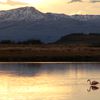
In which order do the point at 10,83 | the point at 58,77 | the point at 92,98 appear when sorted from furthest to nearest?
the point at 58,77 < the point at 10,83 < the point at 92,98

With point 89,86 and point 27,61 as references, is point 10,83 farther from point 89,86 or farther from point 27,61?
point 27,61

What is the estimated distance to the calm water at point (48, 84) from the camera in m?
32.4

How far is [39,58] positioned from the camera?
67.1 m

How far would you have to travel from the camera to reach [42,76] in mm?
43594

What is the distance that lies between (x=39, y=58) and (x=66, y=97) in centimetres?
3529

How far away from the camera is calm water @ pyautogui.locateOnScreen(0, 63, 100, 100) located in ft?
106

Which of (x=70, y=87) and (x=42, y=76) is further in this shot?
(x=42, y=76)

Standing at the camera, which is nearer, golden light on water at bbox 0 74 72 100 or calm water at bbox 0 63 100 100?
calm water at bbox 0 63 100 100

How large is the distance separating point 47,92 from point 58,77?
28.9 feet

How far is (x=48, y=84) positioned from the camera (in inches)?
1508

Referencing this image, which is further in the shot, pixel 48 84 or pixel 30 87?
pixel 48 84

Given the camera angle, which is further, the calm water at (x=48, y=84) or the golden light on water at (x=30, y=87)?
the golden light on water at (x=30, y=87)

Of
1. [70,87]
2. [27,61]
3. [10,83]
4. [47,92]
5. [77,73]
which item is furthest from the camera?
[27,61]

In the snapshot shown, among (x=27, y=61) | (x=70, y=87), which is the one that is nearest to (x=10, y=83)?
(x=70, y=87)
